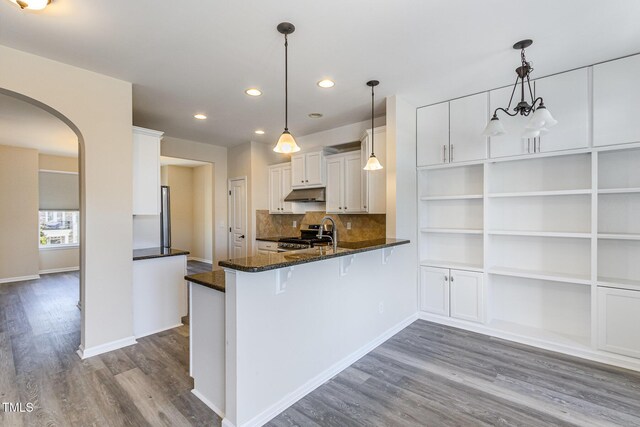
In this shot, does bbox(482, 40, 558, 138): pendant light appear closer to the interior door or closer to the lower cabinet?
the lower cabinet

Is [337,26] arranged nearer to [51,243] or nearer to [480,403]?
[480,403]

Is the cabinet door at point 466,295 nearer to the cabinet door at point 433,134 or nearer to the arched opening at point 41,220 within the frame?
the cabinet door at point 433,134

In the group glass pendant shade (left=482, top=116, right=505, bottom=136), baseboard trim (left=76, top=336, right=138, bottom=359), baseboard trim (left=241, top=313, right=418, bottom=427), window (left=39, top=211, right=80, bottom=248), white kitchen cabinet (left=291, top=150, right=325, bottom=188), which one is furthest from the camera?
window (left=39, top=211, right=80, bottom=248)

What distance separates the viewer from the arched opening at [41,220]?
3.97 m

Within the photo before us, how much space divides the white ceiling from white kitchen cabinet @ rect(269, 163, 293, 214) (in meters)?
3.31

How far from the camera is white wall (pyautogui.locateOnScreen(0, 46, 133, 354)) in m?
2.78

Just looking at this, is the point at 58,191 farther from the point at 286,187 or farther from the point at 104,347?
the point at 104,347

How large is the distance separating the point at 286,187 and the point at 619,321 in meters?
4.72

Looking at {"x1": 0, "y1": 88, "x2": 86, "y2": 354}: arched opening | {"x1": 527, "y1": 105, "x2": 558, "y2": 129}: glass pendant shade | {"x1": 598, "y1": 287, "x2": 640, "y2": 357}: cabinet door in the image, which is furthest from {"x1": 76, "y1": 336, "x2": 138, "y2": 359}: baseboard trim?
{"x1": 598, "y1": 287, "x2": 640, "y2": 357}: cabinet door

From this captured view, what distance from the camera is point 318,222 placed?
215 inches

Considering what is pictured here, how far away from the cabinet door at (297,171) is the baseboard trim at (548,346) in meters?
2.85

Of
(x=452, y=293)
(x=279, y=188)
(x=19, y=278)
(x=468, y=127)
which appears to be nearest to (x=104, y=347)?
(x=279, y=188)

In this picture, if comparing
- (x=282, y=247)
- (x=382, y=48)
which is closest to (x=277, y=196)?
(x=282, y=247)

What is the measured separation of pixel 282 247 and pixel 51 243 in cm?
616
